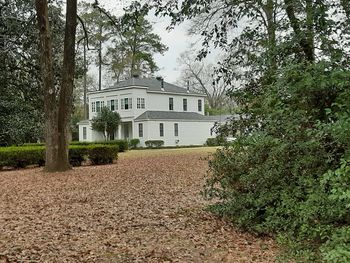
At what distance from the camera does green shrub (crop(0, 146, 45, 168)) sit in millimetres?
16391

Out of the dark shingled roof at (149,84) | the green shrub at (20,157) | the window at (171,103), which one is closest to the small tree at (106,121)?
the dark shingled roof at (149,84)

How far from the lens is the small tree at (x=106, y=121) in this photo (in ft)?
116

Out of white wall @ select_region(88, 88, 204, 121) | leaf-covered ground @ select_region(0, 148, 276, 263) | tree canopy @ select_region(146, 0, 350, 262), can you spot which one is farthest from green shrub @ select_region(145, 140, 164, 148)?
tree canopy @ select_region(146, 0, 350, 262)

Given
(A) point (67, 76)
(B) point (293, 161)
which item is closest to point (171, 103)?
(A) point (67, 76)

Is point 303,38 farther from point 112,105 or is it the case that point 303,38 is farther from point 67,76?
point 112,105

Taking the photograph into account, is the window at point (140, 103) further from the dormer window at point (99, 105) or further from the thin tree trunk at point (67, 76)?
the thin tree trunk at point (67, 76)

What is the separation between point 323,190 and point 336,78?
1210mm

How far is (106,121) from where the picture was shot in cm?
3544

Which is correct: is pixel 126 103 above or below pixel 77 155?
above

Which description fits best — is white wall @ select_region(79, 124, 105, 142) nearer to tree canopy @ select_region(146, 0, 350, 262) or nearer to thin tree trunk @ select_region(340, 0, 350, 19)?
tree canopy @ select_region(146, 0, 350, 262)

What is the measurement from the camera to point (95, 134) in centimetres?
3841

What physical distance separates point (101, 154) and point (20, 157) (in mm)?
3533

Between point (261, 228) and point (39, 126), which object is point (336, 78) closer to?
point (261, 228)

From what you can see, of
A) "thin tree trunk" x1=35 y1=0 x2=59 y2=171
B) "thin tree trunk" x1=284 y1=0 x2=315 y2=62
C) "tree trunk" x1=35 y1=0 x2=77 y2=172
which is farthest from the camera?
"tree trunk" x1=35 y1=0 x2=77 y2=172
